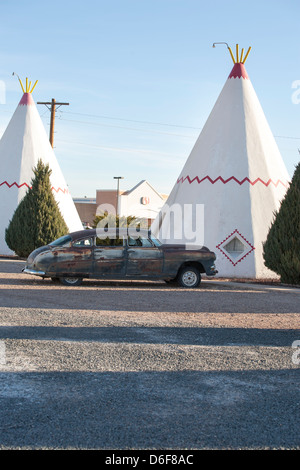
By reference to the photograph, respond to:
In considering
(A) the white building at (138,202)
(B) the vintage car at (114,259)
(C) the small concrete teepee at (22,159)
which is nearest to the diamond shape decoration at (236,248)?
(B) the vintage car at (114,259)

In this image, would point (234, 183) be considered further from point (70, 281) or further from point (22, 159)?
point (22, 159)

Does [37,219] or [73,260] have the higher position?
[37,219]

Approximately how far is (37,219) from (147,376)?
15605mm

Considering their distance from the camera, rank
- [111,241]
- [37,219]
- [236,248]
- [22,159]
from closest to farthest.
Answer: [111,241] < [236,248] < [37,219] < [22,159]

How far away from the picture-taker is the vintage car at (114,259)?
38.9ft

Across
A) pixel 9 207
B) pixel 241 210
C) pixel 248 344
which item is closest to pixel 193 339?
pixel 248 344

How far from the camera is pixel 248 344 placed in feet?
19.7

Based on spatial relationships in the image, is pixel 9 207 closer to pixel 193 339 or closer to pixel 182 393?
pixel 193 339

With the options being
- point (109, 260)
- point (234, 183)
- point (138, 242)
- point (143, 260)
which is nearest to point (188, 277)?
point (143, 260)

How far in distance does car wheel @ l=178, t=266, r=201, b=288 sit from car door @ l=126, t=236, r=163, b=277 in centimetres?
52

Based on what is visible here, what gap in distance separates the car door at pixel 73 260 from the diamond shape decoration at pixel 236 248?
5.50 meters

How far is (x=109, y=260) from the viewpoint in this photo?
12.0 metres

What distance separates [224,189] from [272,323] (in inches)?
372

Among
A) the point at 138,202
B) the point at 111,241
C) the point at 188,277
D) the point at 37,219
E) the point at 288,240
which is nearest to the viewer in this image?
the point at 111,241
